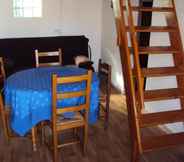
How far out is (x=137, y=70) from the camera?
9.18 ft

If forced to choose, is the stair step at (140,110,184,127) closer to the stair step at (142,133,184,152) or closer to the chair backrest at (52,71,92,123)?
the stair step at (142,133,184,152)

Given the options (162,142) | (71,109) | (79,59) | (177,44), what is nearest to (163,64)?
(177,44)

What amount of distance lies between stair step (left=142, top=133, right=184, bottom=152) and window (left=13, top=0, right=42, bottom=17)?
3855mm

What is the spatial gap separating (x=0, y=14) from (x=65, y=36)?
1354mm

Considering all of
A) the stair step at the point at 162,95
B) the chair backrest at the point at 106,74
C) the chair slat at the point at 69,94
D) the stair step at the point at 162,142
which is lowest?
the stair step at the point at 162,142

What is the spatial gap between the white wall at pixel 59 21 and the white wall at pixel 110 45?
0.76ft

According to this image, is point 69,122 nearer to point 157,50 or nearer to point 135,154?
point 135,154

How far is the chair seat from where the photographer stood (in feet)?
9.83

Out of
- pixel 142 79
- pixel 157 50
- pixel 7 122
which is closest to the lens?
pixel 142 79

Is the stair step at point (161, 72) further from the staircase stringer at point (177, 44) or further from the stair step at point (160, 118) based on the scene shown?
the stair step at point (160, 118)

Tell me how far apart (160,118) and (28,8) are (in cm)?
390

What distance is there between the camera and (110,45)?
5852 millimetres

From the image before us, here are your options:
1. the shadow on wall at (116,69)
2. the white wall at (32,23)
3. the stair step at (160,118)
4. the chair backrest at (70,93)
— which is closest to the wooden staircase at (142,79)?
the stair step at (160,118)

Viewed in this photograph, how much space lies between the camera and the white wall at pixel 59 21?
221 inches
